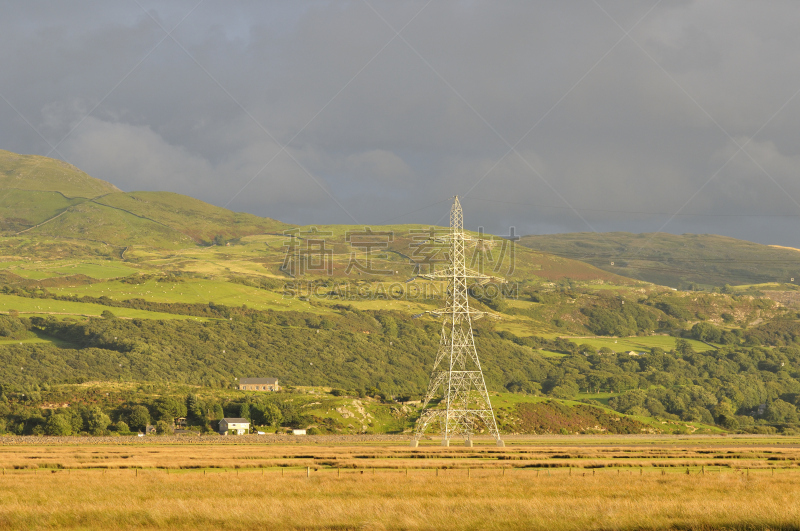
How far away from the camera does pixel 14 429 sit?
366ft

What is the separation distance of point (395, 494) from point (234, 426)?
7930cm

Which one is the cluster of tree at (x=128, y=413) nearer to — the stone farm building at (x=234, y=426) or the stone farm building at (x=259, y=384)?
the stone farm building at (x=234, y=426)

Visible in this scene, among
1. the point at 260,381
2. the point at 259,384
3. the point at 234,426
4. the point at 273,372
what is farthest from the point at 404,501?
the point at 273,372

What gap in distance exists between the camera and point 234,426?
11081 centimetres

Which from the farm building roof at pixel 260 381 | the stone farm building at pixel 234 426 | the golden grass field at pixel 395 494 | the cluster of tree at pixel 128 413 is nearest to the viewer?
the golden grass field at pixel 395 494

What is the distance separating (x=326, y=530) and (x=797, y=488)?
2467cm

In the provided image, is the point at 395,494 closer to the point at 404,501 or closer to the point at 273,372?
the point at 404,501

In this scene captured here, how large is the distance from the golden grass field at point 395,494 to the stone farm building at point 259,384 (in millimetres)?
89606

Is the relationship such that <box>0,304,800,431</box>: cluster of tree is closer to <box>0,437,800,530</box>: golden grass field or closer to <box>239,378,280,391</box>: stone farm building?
<box>239,378,280,391</box>: stone farm building

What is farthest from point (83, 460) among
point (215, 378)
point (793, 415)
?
point (793, 415)

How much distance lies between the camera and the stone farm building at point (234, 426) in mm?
110375

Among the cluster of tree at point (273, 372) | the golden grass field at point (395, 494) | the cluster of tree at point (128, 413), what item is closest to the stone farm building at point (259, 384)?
the cluster of tree at point (273, 372)

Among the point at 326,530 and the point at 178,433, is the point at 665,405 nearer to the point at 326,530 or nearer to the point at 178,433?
the point at 178,433

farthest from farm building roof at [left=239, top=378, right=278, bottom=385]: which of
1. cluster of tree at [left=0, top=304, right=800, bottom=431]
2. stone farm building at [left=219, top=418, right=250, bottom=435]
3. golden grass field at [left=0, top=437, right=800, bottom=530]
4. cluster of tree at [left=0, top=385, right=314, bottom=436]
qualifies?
golden grass field at [left=0, top=437, right=800, bottom=530]
